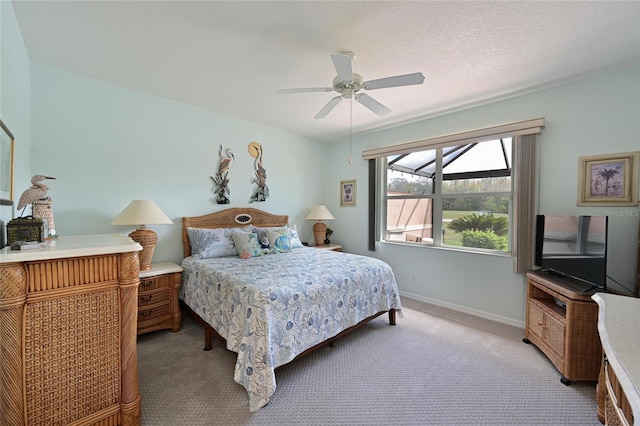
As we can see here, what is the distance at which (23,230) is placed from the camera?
140cm

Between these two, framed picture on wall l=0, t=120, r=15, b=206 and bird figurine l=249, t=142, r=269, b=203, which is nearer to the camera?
framed picture on wall l=0, t=120, r=15, b=206

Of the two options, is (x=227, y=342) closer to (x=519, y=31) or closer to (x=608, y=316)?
(x=608, y=316)

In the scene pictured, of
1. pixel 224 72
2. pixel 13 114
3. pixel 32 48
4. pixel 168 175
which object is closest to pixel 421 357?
pixel 224 72

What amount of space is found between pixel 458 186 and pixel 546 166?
3.07 feet

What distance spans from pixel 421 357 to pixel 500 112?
2.85 metres

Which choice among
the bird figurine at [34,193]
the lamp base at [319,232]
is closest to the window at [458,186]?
the lamp base at [319,232]

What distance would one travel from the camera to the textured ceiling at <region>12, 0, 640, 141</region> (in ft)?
5.50

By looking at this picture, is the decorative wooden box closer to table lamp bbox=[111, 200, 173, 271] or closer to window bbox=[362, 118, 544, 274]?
table lamp bbox=[111, 200, 173, 271]

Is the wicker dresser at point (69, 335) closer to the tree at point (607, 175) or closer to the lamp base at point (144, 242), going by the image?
the lamp base at point (144, 242)

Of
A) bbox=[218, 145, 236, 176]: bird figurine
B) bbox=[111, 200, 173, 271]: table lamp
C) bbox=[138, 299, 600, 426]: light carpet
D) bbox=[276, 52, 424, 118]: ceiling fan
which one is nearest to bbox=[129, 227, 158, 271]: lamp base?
bbox=[111, 200, 173, 271]: table lamp

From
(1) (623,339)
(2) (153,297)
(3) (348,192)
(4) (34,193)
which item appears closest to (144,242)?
(2) (153,297)

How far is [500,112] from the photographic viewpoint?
3.04 meters

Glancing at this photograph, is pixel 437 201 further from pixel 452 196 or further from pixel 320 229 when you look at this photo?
pixel 320 229

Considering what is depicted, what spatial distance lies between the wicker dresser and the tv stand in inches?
118
